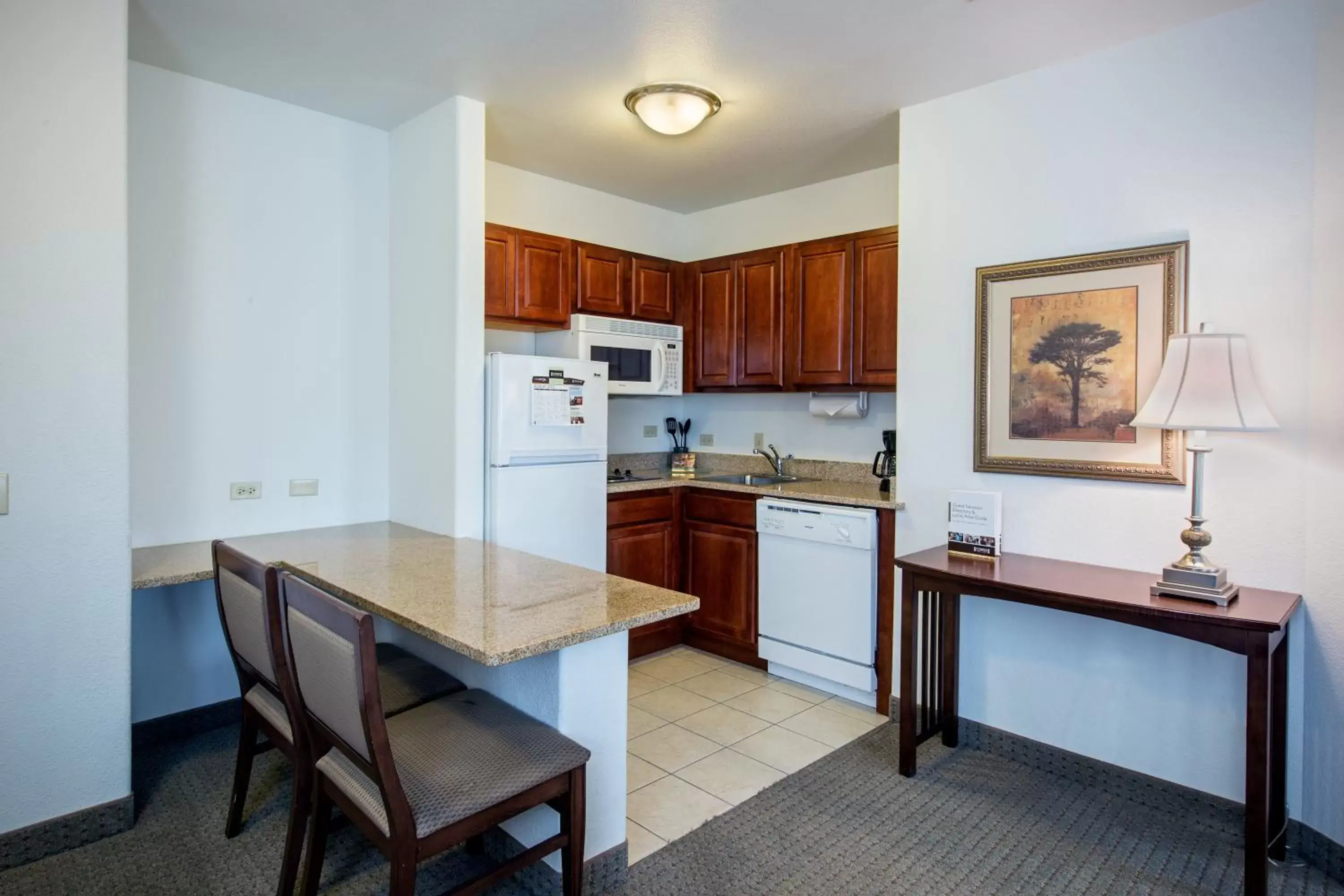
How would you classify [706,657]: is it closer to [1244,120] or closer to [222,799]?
[222,799]

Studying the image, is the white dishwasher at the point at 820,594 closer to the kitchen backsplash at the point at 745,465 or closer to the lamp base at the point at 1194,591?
the kitchen backsplash at the point at 745,465

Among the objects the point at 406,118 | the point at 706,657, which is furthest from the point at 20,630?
the point at 706,657

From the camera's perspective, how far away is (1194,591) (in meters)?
2.18

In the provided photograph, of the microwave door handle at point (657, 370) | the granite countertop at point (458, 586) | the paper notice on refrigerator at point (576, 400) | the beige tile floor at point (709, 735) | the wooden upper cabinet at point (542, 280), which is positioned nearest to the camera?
the granite countertop at point (458, 586)

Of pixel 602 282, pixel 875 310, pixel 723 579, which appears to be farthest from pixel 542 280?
pixel 723 579

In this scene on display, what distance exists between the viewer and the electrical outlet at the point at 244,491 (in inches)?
121

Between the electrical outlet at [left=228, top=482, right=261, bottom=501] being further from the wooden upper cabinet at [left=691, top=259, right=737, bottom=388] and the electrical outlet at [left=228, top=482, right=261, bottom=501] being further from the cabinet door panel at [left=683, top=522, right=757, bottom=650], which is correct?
the wooden upper cabinet at [left=691, top=259, right=737, bottom=388]

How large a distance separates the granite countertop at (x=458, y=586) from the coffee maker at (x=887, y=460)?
76.1 inches

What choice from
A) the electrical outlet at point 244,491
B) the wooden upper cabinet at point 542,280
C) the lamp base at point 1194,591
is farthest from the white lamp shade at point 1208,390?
the electrical outlet at point 244,491

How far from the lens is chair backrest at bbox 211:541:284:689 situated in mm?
1799

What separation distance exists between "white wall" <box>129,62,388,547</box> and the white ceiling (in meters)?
0.19

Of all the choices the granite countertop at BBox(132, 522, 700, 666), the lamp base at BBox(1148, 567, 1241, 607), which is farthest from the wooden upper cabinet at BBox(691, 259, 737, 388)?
the lamp base at BBox(1148, 567, 1241, 607)

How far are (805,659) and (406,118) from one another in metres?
3.06

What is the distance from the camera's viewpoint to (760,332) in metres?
4.14
